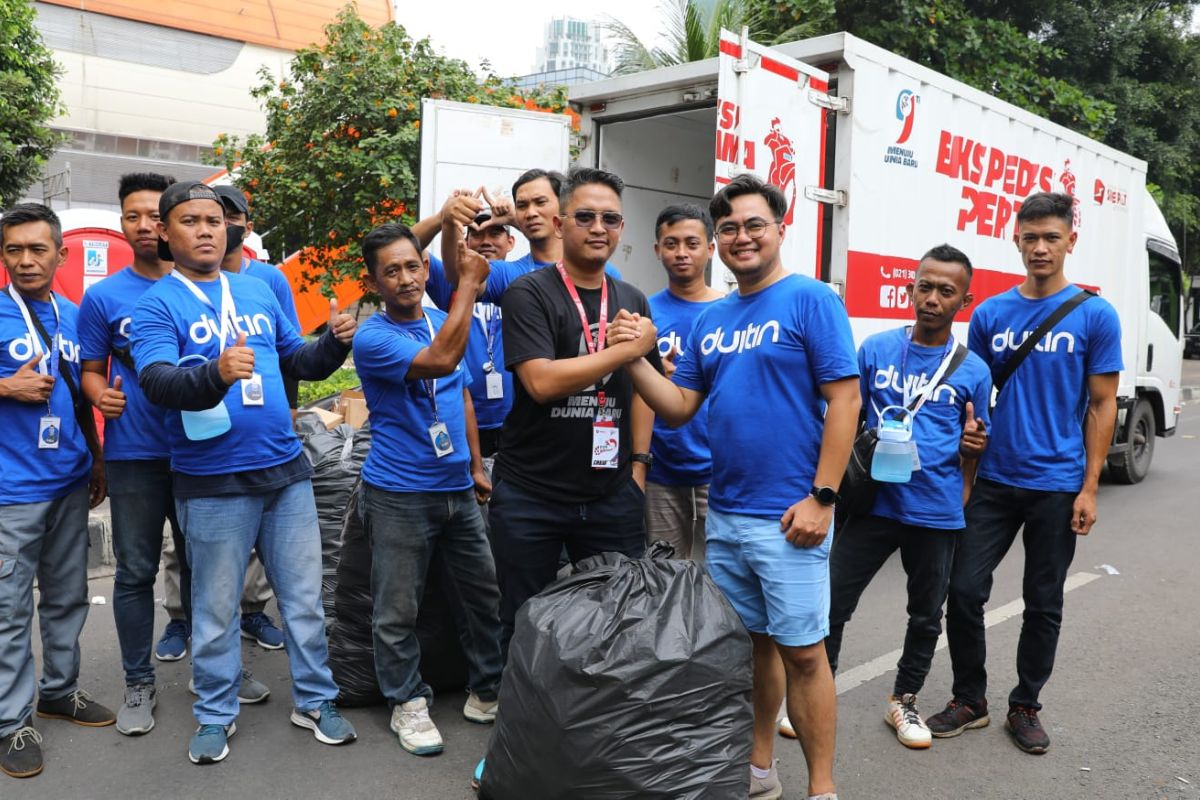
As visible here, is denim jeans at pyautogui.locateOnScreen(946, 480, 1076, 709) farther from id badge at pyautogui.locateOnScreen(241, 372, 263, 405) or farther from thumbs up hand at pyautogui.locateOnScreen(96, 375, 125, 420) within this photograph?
thumbs up hand at pyautogui.locateOnScreen(96, 375, 125, 420)

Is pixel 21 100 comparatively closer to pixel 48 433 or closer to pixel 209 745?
pixel 48 433

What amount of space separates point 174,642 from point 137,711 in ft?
2.55

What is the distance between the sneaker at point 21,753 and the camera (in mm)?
3232

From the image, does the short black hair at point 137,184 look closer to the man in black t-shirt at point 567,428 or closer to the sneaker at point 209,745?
the man in black t-shirt at point 567,428

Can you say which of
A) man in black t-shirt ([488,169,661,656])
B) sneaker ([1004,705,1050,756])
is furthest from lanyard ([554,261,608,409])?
sneaker ([1004,705,1050,756])

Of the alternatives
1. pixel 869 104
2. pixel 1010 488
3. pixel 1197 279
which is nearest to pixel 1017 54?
pixel 869 104

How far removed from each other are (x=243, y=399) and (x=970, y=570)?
263 cm

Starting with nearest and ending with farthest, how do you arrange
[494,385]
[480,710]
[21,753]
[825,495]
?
[825,495] < [21,753] < [480,710] < [494,385]

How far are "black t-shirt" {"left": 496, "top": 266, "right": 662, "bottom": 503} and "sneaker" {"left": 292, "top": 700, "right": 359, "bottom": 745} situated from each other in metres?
1.17

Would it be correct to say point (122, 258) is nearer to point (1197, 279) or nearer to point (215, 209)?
point (215, 209)

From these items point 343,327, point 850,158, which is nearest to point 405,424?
point 343,327

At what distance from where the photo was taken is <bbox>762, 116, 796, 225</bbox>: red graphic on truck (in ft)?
17.0

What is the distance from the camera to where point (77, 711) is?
11.9ft

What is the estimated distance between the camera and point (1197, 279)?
86.8ft
